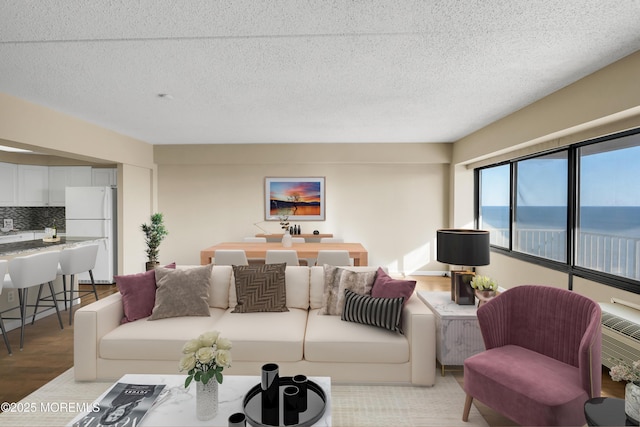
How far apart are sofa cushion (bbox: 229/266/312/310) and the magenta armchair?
1.46 meters

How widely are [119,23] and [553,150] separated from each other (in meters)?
4.37

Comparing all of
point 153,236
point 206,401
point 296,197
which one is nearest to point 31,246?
point 153,236

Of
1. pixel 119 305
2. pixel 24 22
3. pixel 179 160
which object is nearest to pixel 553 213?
pixel 119 305

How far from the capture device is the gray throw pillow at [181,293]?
2773 mm

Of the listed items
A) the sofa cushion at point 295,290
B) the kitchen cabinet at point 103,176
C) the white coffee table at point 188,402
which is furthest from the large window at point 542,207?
the kitchen cabinet at point 103,176

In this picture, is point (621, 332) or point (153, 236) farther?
point (153, 236)

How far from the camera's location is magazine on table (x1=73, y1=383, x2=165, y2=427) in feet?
5.14

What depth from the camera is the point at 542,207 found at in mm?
4379

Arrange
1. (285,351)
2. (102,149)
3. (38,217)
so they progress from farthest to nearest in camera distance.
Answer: (38,217) → (102,149) → (285,351)

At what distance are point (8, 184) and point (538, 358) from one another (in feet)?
26.4

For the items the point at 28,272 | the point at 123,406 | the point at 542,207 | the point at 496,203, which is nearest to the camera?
the point at 123,406

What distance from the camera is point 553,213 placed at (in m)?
4.08

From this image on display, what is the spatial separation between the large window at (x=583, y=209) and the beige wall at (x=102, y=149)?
5.90m

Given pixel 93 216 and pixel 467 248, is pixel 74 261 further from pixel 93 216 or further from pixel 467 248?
pixel 467 248
